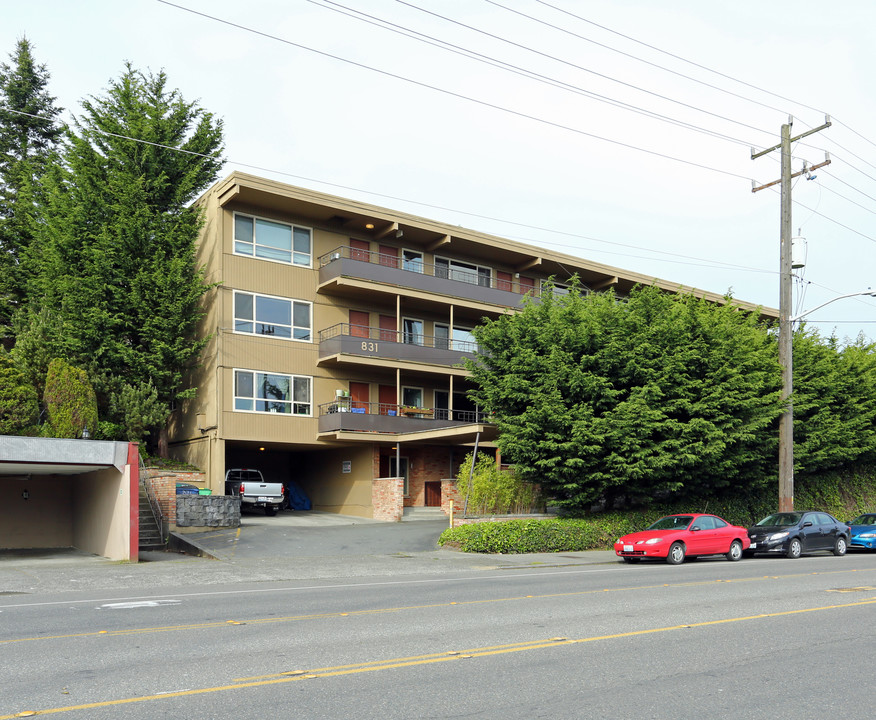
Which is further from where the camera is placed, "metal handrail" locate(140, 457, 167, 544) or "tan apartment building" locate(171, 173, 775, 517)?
"tan apartment building" locate(171, 173, 775, 517)

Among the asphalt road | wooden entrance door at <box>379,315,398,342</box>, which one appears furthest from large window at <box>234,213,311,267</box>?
the asphalt road

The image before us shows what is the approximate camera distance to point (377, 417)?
3334 cm

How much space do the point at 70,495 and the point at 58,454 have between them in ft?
26.3

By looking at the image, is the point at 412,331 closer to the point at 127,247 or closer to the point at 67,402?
the point at 127,247

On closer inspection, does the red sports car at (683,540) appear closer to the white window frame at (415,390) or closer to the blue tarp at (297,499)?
the white window frame at (415,390)

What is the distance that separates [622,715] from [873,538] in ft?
80.9

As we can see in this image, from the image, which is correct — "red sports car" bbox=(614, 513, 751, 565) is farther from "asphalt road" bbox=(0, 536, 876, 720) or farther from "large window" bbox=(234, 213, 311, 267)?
"large window" bbox=(234, 213, 311, 267)

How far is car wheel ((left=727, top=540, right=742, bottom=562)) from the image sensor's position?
74.1ft

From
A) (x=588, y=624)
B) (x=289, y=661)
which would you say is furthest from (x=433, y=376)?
(x=289, y=661)

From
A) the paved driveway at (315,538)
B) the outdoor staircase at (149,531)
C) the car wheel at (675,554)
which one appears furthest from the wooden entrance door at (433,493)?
the car wheel at (675,554)

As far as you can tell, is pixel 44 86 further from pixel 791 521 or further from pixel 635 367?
pixel 791 521

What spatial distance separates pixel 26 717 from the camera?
5.93 m

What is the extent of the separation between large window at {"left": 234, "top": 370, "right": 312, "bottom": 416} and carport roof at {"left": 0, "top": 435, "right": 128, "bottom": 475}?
10523mm

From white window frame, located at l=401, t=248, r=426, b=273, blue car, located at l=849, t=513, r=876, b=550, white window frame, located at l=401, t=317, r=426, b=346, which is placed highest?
white window frame, located at l=401, t=248, r=426, b=273
